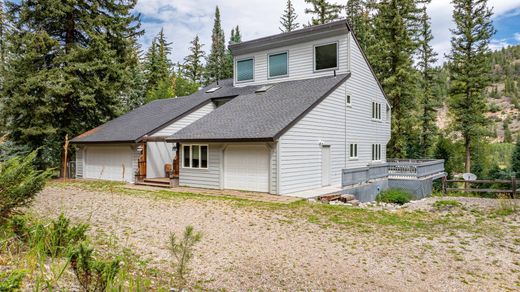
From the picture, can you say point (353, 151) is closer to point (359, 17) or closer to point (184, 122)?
point (184, 122)

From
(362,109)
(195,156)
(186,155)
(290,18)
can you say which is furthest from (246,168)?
(290,18)

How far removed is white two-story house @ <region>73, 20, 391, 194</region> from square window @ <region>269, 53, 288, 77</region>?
0.06 metres

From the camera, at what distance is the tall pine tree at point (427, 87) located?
96.0 feet

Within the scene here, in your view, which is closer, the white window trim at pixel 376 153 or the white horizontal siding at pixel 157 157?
the white horizontal siding at pixel 157 157

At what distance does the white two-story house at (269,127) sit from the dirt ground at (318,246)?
128 inches

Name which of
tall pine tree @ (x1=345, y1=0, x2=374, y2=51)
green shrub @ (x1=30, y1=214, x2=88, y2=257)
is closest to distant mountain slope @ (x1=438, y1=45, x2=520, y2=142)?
tall pine tree @ (x1=345, y1=0, x2=374, y2=51)

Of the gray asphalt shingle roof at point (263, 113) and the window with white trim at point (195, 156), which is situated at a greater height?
the gray asphalt shingle roof at point (263, 113)

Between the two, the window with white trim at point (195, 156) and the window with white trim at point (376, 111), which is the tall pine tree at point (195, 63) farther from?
the window with white trim at point (195, 156)

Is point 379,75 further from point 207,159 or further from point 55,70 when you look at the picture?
point 55,70

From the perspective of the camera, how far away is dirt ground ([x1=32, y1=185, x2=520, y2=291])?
4652 mm

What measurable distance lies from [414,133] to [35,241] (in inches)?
1192

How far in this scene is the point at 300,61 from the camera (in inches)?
715

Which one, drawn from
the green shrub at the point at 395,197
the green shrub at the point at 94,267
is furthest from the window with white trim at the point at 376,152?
the green shrub at the point at 94,267

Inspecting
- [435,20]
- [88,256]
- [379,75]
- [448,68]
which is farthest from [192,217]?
[435,20]
